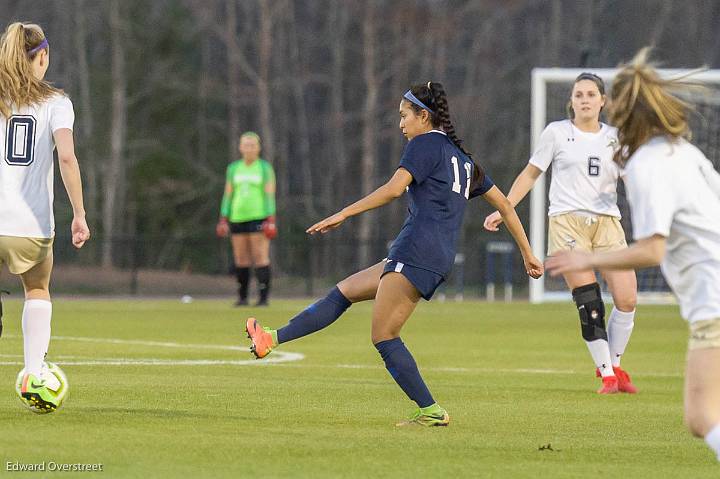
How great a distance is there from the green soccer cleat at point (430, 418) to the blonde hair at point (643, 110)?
266cm

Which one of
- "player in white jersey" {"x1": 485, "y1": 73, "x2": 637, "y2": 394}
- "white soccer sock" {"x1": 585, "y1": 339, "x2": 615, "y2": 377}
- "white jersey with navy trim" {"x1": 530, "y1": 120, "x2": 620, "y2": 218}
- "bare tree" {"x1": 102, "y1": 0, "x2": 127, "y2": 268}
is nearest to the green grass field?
"white soccer sock" {"x1": 585, "y1": 339, "x2": 615, "y2": 377}

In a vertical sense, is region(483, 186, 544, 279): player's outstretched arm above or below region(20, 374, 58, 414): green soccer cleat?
above

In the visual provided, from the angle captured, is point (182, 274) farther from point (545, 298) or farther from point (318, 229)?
point (318, 229)

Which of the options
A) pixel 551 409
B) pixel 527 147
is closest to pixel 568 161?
pixel 551 409

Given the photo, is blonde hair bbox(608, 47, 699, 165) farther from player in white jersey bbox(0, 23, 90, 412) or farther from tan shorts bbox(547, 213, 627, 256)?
tan shorts bbox(547, 213, 627, 256)

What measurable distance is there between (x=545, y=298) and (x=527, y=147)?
24872mm

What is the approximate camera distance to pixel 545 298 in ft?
82.7

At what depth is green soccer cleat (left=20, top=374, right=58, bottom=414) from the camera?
→ 319 inches

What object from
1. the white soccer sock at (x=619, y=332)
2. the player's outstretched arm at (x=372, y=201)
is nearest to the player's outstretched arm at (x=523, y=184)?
the white soccer sock at (x=619, y=332)

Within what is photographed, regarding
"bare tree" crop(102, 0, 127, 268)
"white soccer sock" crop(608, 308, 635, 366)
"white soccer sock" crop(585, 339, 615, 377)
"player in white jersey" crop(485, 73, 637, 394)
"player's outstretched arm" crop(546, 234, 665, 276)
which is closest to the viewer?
"player's outstretched arm" crop(546, 234, 665, 276)

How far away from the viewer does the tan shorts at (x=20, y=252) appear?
8023 millimetres

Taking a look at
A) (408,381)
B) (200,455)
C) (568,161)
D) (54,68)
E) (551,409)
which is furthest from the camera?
(54,68)

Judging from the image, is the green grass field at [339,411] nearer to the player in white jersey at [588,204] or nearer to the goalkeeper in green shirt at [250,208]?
the player in white jersey at [588,204]

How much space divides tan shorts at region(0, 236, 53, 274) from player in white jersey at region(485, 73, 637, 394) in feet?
13.4
